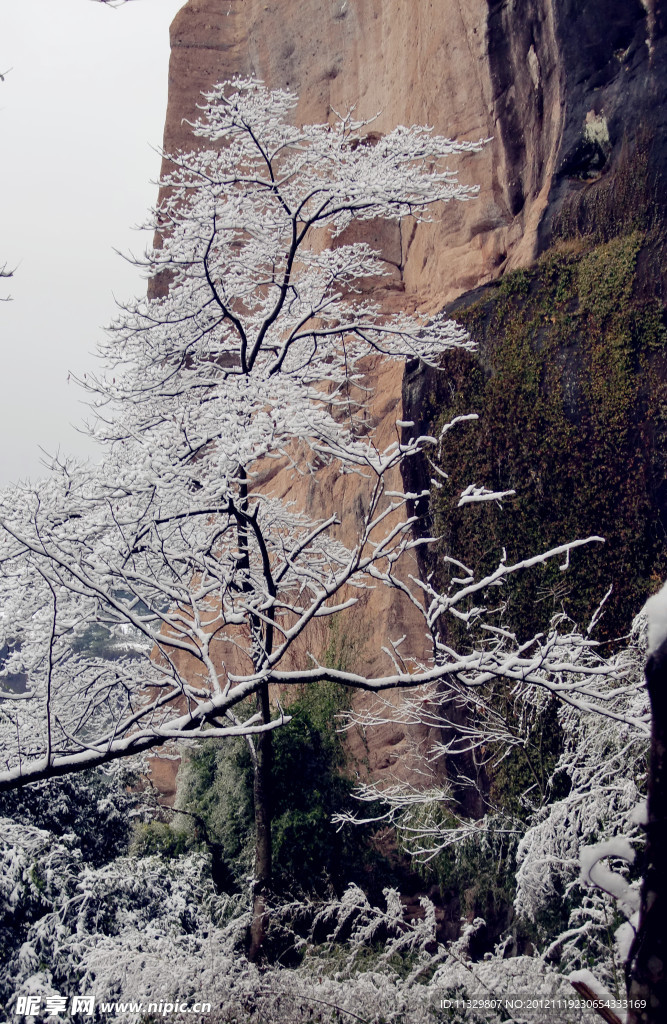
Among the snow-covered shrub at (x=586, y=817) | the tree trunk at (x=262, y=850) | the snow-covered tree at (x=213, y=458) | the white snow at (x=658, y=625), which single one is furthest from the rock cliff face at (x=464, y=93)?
the white snow at (x=658, y=625)

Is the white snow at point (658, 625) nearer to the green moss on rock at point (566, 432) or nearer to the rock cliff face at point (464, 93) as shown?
the green moss on rock at point (566, 432)

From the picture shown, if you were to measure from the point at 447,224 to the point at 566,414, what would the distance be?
18.1 feet

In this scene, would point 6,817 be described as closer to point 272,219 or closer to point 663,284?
point 272,219

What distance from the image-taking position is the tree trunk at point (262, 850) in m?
5.90

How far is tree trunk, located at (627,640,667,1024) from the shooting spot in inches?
75.2

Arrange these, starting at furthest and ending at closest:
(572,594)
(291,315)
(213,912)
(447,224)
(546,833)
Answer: (447,224) < (291,315) < (572,594) < (213,912) < (546,833)

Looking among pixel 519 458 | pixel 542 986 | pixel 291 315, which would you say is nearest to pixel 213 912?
pixel 542 986

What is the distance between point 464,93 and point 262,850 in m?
11.5

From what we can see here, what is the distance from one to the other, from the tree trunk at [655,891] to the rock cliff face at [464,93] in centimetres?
660

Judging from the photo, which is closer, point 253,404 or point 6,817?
point 6,817

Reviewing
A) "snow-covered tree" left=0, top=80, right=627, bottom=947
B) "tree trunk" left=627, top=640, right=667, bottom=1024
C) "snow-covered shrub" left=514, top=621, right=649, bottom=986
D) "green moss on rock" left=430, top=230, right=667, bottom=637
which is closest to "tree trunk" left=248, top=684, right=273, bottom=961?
"snow-covered tree" left=0, top=80, right=627, bottom=947

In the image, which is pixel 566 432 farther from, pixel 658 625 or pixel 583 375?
pixel 658 625

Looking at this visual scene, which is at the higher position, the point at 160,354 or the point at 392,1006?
the point at 160,354

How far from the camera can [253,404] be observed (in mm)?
7090
